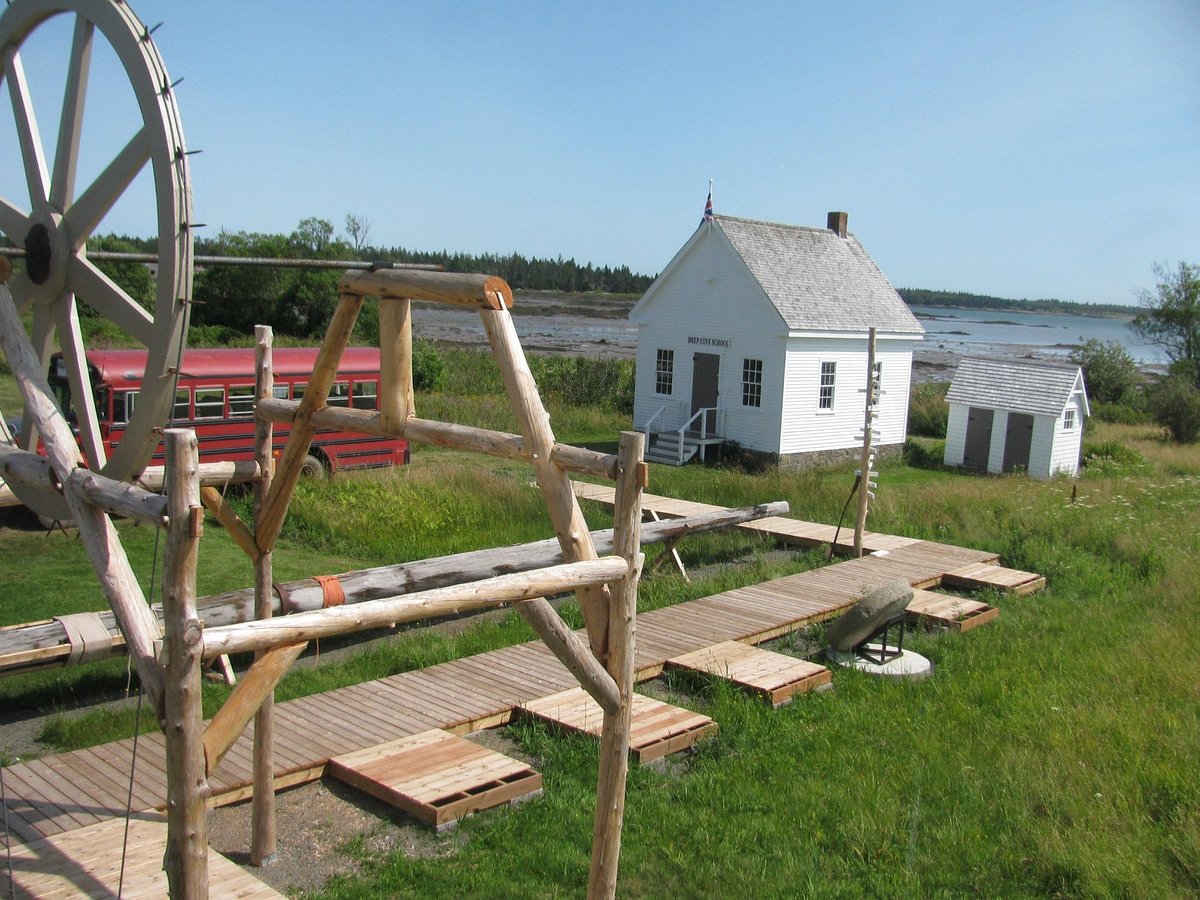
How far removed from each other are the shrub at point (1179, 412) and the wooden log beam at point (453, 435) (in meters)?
32.9

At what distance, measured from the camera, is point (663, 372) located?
28125 mm

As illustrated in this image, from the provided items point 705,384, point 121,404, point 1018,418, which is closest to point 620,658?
point 121,404

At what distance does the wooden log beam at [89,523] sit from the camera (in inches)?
157

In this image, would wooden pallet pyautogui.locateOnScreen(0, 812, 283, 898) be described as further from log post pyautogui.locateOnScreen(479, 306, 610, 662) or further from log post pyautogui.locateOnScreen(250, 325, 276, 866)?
log post pyautogui.locateOnScreen(479, 306, 610, 662)

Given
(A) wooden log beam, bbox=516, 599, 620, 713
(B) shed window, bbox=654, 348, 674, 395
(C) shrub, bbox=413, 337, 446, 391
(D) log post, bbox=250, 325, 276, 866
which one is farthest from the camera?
(C) shrub, bbox=413, 337, 446, 391

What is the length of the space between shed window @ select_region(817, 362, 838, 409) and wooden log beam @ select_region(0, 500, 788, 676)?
13.3 meters

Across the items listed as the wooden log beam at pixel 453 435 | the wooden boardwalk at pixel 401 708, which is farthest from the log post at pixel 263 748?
the wooden boardwalk at pixel 401 708

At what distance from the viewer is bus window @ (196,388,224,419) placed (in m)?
16.9

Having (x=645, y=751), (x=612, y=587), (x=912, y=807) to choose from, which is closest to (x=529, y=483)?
(x=645, y=751)

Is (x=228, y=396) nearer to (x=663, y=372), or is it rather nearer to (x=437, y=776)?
(x=437, y=776)

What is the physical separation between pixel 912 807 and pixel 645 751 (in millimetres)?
1860

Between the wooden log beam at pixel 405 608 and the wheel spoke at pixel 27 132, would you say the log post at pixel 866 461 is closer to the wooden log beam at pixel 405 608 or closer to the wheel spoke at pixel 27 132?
the wooden log beam at pixel 405 608

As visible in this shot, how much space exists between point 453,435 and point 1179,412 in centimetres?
3346

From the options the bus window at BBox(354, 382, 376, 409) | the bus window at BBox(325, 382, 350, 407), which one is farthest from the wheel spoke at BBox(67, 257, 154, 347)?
the bus window at BBox(354, 382, 376, 409)
